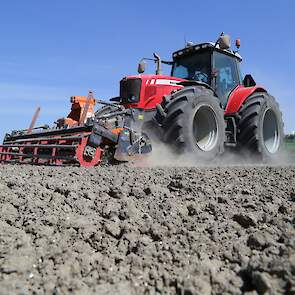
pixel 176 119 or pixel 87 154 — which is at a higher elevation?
pixel 176 119

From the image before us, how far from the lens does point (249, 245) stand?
1.88 meters

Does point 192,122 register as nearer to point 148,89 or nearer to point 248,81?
point 148,89

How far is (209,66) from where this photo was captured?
698 centimetres

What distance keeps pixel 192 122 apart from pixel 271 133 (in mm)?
3118

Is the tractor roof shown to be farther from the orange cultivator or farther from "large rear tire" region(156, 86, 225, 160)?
the orange cultivator

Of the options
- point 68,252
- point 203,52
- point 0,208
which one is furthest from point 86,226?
point 203,52

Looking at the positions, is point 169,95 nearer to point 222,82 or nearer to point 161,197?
point 222,82

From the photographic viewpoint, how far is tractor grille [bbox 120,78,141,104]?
629 centimetres

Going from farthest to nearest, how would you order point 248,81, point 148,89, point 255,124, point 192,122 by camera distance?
point 248,81, point 255,124, point 148,89, point 192,122

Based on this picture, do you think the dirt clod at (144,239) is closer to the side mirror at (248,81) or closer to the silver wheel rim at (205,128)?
the silver wheel rim at (205,128)

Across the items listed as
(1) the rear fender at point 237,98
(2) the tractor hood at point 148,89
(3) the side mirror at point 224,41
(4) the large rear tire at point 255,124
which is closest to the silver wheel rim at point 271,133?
(4) the large rear tire at point 255,124

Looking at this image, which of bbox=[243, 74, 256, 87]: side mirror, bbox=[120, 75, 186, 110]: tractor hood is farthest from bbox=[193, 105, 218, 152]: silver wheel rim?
bbox=[243, 74, 256, 87]: side mirror

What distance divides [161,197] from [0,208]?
1025 mm

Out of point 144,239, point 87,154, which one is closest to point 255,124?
point 87,154
